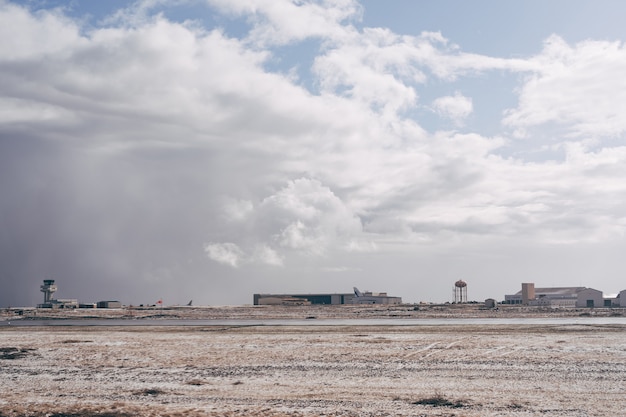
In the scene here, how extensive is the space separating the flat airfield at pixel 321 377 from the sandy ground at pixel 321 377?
7 cm

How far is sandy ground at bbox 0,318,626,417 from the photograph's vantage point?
1048 inches

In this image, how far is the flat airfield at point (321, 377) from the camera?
2661 centimetres

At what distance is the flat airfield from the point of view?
2661 centimetres

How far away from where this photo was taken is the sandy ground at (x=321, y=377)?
2661 centimetres

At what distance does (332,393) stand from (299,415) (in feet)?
16.5

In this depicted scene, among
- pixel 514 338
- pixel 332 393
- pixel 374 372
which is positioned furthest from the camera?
pixel 514 338

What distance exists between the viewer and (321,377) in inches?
1361

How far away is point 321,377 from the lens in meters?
34.6

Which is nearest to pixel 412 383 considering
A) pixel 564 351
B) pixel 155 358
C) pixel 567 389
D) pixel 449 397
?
pixel 449 397

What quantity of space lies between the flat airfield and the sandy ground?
0.23ft

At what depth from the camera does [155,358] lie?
4338cm

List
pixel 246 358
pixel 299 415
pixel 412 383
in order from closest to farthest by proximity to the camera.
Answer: pixel 299 415 < pixel 412 383 < pixel 246 358

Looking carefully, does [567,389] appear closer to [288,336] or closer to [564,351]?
[564,351]

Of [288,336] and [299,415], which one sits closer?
[299,415]
